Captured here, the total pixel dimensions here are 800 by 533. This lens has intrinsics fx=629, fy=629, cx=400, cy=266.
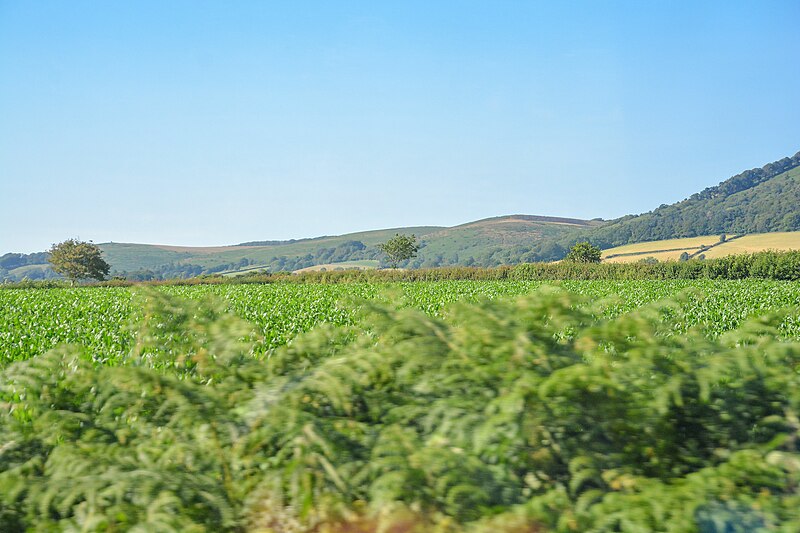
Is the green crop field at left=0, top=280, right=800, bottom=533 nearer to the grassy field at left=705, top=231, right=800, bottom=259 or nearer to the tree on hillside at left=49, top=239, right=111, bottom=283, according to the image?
the tree on hillside at left=49, top=239, right=111, bottom=283

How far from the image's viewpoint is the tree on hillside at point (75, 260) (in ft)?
302

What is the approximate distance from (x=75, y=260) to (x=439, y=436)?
101810mm

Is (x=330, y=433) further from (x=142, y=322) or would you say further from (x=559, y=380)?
(x=142, y=322)

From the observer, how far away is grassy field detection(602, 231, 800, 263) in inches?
4556

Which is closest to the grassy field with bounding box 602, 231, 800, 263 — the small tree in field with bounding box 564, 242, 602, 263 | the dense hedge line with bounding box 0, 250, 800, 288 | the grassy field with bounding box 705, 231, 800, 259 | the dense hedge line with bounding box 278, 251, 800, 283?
the grassy field with bounding box 705, 231, 800, 259

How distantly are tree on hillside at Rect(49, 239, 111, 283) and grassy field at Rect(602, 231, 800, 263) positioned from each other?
8909 centimetres

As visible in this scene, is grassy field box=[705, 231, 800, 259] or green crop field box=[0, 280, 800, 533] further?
grassy field box=[705, 231, 800, 259]

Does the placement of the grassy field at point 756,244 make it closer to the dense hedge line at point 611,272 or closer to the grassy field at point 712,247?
the grassy field at point 712,247

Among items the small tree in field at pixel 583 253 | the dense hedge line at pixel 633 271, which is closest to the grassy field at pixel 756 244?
the small tree in field at pixel 583 253

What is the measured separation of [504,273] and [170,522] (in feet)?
215

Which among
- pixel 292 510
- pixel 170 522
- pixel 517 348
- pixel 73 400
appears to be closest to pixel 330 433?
pixel 292 510

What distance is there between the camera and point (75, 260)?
302 ft

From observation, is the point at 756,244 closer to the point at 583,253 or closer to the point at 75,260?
the point at 583,253

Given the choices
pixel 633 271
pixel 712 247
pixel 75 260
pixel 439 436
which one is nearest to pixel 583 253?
pixel 712 247
